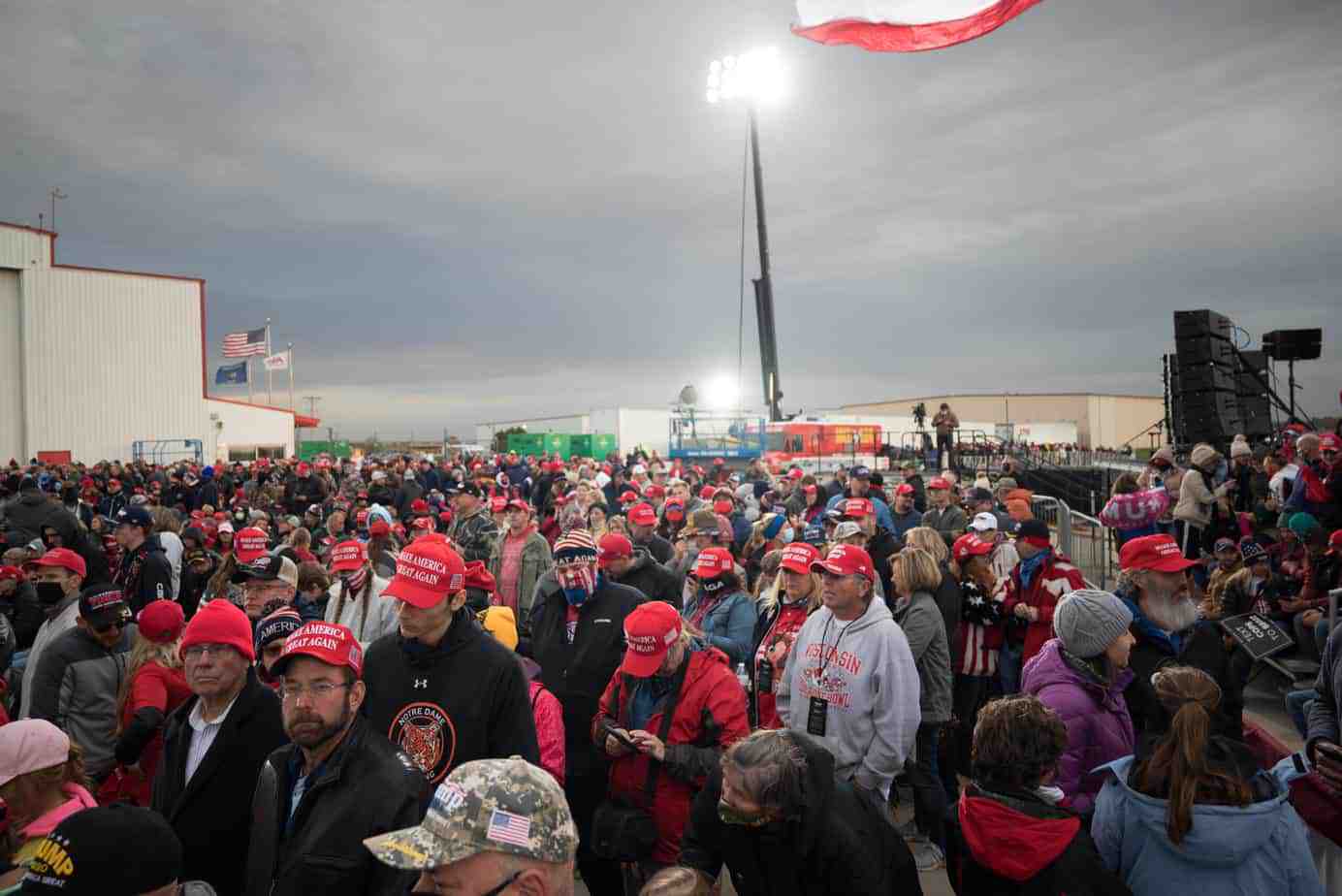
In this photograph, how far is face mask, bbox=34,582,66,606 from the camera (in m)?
5.42

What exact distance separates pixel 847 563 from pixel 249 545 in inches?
198

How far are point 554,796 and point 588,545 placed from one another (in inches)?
112

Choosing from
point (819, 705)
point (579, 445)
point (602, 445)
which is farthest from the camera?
point (602, 445)

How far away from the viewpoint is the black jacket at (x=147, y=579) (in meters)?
7.31

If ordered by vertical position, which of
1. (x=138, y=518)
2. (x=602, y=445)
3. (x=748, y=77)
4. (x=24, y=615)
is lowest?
(x=24, y=615)

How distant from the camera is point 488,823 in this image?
5.52 ft

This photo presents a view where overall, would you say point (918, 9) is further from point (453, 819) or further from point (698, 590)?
point (453, 819)

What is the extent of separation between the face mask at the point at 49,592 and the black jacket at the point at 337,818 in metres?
3.92

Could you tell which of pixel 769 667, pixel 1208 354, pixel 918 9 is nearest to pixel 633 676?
pixel 769 667

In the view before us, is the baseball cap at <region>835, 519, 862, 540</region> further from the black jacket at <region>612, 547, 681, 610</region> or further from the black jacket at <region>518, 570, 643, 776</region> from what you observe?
the black jacket at <region>518, 570, 643, 776</region>

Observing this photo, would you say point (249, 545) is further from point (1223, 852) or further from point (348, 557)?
point (1223, 852)

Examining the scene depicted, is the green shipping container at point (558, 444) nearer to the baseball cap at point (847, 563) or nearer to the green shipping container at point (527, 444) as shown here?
the green shipping container at point (527, 444)

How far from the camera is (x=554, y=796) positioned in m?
1.76

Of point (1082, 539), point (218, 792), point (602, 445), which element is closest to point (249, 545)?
point (218, 792)
